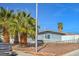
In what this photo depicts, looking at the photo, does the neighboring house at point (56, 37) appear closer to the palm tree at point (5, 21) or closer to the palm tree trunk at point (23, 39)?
the palm tree trunk at point (23, 39)

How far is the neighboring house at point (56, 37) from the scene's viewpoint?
970 centimetres

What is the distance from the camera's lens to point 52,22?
9703mm

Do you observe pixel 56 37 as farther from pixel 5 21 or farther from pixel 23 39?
pixel 5 21

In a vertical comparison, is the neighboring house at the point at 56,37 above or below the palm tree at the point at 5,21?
below

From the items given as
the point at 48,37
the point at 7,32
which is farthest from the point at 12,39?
the point at 48,37

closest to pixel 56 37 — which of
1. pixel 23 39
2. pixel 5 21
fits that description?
pixel 23 39

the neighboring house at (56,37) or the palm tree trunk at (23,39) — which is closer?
the neighboring house at (56,37)

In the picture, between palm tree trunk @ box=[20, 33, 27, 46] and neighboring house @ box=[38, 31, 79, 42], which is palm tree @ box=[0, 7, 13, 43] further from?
neighboring house @ box=[38, 31, 79, 42]

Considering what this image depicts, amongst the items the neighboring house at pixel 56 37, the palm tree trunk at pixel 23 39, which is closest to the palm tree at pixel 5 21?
the palm tree trunk at pixel 23 39

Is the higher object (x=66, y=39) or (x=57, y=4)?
(x=57, y=4)

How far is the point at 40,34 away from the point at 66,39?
72 centimetres

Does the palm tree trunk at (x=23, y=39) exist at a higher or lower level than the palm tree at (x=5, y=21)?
lower

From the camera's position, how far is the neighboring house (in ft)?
31.8

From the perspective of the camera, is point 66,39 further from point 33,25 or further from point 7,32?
point 7,32
